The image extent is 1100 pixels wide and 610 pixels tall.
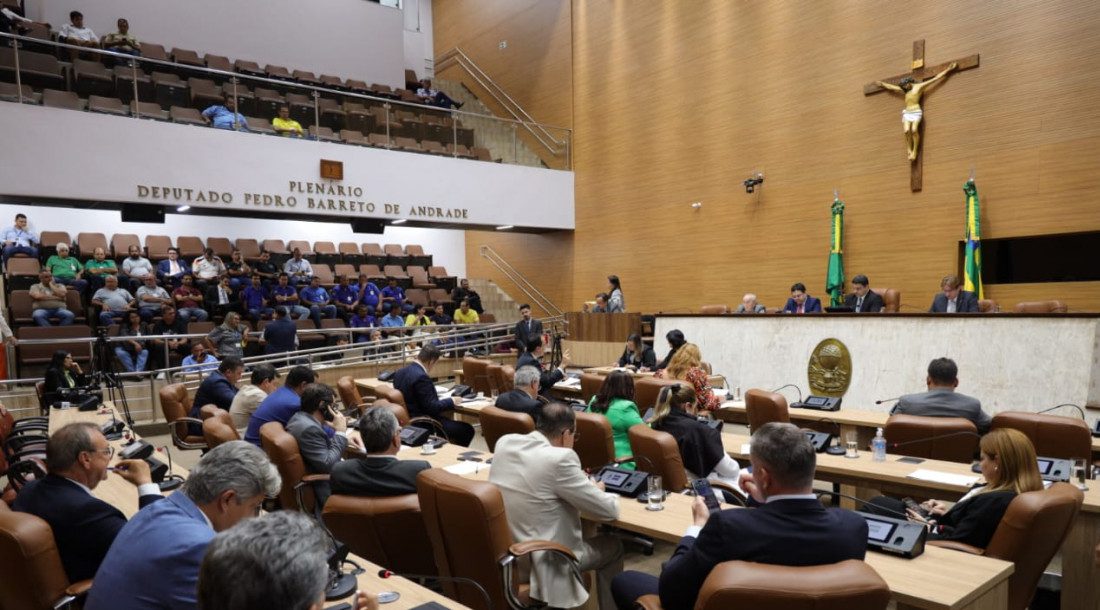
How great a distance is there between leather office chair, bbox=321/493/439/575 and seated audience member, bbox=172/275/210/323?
8119 millimetres

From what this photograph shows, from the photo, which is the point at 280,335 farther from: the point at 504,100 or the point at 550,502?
the point at 504,100

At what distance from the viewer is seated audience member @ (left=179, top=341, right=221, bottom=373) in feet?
29.0

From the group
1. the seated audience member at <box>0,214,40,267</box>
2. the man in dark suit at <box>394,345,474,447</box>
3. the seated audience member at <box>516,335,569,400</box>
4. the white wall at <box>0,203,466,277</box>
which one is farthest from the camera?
the white wall at <box>0,203,466,277</box>

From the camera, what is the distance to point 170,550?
1.81 m

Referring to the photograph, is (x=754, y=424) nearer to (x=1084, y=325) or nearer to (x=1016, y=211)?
→ (x=1084, y=325)

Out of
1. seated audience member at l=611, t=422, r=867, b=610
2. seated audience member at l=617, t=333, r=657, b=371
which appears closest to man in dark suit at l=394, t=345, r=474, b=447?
seated audience member at l=617, t=333, r=657, b=371

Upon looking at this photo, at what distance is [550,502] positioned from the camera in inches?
118

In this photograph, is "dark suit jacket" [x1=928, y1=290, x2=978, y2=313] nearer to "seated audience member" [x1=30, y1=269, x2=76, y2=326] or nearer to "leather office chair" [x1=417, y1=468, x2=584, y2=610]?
"leather office chair" [x1=417, y1=468, x2=584, y2=610]

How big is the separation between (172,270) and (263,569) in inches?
434

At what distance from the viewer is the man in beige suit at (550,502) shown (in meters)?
2.82

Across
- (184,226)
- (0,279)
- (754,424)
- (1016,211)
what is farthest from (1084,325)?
(184,226)

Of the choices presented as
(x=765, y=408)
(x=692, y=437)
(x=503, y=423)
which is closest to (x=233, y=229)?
(x=503, y=423)

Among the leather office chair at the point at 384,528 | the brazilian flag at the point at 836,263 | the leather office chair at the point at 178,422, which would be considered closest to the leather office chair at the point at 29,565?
the leather office chair at the point at 384,528

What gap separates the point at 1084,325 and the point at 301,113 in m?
11.1
